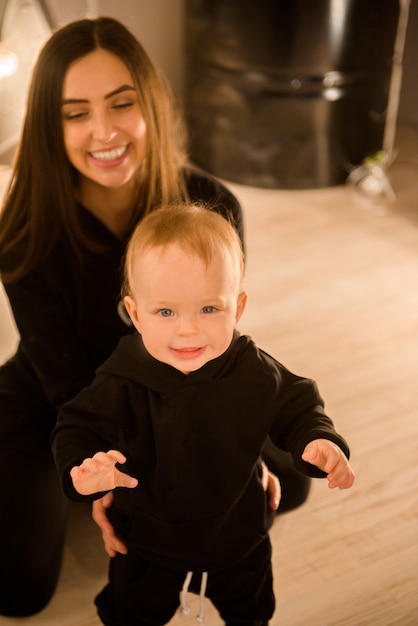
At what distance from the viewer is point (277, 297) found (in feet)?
7.02

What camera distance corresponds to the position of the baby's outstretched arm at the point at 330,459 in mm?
921

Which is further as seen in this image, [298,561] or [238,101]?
[238,101]

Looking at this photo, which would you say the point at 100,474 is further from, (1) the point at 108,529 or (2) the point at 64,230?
(2) the point at 64,230

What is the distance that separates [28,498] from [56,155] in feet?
1.87

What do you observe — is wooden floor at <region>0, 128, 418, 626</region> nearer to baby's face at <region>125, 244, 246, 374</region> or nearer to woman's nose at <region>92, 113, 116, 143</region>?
baby's face at <region>125, 244, 246, 374</region>

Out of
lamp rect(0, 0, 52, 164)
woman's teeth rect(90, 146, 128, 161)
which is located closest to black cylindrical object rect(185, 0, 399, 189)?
lamp rect(0, 0, 52, 164)

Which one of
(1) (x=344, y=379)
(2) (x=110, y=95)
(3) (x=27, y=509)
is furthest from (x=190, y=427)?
(1) (x=344, y=379)

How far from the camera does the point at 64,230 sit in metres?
1.33

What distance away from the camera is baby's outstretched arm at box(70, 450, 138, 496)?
87 cm

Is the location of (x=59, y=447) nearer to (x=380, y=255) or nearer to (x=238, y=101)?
(x=380, y=255)

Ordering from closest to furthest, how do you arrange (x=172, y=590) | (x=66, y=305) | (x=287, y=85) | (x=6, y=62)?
(x=172, y=590) → (x=66, y=305) → (x=6, y=62) → (x=287, y=85)

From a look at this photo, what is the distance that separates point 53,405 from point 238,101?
150 centimetres

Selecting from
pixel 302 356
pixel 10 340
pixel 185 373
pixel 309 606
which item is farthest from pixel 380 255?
pixel 185 373

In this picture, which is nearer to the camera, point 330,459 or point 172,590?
point 330,459
